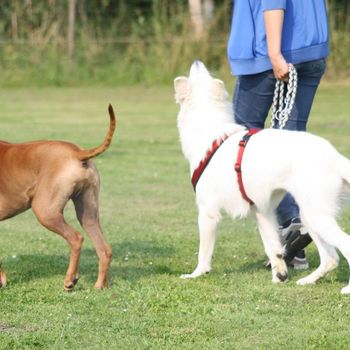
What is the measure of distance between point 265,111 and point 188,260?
1.33 meters

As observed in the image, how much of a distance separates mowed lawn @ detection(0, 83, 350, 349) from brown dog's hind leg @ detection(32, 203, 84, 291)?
0.35 feet

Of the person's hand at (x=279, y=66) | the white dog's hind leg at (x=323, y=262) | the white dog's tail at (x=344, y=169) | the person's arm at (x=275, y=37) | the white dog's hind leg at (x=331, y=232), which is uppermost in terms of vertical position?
the person's arm at (x=275, y=37)

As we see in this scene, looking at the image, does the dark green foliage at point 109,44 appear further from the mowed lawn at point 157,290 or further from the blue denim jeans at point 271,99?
the blue denim jeans at point 271,99

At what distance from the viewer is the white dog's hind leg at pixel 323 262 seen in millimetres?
6910

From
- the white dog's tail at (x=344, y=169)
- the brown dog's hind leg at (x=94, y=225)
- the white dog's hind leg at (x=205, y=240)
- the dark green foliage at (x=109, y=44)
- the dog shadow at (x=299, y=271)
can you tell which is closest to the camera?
the white dog's tail at (x=344, y=169)

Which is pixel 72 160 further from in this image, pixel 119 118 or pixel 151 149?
pixel 119 118

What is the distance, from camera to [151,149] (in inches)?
601

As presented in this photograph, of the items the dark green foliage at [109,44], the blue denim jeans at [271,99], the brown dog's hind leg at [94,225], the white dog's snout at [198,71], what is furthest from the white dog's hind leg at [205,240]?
the dark green foliage at [109,44]

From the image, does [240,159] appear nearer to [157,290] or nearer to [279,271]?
[279,271]

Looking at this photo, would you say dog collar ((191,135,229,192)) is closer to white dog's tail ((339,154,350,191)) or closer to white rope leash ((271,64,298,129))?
white rope leash ((271,64,298,129))

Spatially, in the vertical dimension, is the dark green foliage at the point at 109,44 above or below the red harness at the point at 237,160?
below

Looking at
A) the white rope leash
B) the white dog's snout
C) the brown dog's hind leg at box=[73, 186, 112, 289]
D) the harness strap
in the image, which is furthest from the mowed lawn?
the white dog's snout

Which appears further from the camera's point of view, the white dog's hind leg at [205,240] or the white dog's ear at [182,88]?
the white dog's ear at [182,88]

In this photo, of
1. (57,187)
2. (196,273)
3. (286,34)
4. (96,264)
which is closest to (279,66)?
(286,34)
